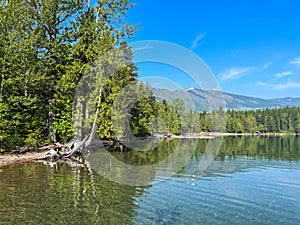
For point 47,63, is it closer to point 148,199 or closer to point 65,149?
point 65,149

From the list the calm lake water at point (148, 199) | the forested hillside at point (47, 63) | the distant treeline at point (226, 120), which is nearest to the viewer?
the calm lake water at point (148, 199)

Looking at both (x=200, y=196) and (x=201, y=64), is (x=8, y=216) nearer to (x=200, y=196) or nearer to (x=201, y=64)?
(x=200, y=196)

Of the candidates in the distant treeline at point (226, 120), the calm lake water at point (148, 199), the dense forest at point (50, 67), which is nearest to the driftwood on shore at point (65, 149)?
the dense forest at point (50, 67)

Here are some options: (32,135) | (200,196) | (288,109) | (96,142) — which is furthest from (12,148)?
(288,109)

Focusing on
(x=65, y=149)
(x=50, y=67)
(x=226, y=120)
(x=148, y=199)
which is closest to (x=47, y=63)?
(x=50, y=67)

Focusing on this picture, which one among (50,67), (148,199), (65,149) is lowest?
(148,199)

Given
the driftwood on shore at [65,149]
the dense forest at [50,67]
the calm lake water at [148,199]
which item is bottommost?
the calm lake water at [148,199]

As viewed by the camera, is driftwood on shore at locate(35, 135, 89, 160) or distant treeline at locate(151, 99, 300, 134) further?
distant treeline at locate(151, 99, 300, 134)

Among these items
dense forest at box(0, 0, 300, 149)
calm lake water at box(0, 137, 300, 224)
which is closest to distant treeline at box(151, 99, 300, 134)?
dense forest at box(0, 0, 300, 149)

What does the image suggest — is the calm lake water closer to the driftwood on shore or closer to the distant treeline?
the driftwood on shore

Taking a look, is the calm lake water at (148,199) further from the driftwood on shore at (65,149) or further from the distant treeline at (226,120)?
the distant treeline at (226,120)

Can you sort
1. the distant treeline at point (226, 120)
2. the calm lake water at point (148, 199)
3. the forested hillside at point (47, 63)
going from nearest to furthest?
the calm lake water at point (148, 199) → the forested hillside at point (47, 63) → the distant treeline at point (226, 120)

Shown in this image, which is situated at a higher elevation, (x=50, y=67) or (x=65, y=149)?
(x=50, y=67)

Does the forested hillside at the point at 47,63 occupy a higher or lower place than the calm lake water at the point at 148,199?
higher
